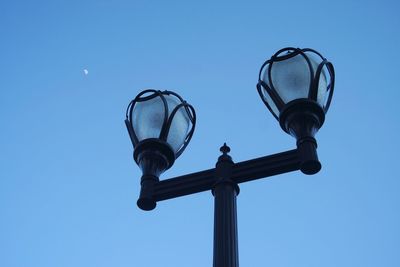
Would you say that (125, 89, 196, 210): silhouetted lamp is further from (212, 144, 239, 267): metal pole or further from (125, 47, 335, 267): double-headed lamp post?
(212, 144, 239, 267): metal pole

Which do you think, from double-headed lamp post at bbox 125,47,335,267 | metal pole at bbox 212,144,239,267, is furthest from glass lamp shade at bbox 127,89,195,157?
metal pole at bbox 212,144,239,267

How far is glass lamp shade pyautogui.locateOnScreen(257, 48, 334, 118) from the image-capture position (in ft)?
12.4

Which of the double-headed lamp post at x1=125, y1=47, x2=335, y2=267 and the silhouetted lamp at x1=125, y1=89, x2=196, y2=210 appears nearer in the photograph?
the double-headed lamp post at x1=125, y1=47, x2=335, y2=267

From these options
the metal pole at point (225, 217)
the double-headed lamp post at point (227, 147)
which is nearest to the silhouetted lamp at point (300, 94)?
the double-headed lamp post at point (227, 147)

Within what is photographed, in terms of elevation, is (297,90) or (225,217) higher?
(297,90)

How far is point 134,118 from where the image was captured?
4141mm

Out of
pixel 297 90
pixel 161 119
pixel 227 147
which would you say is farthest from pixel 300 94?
pixel 161 119

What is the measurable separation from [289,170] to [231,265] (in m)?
0.91

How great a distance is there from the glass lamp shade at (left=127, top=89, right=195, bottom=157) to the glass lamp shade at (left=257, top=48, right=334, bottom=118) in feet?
2.39

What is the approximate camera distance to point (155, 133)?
3967 mm

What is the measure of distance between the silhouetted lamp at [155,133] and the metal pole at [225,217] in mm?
502

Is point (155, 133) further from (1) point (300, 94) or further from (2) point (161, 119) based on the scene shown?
(1) point (300, 94)

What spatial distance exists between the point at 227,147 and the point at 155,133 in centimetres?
60

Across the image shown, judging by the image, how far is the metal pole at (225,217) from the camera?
3047 millimetres
